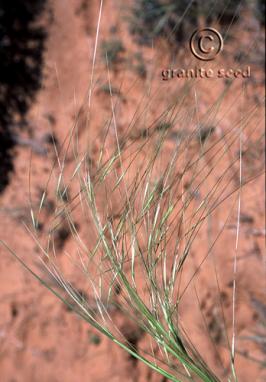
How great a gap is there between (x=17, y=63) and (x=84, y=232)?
755 millimetres

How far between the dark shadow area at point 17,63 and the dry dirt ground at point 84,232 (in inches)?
1.6

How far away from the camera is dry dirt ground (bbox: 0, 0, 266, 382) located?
2238 millimetres

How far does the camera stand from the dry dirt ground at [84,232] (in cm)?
224

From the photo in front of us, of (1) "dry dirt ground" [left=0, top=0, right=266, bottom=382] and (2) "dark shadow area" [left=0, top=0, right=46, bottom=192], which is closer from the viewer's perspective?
(1) "dry dirt ground" [left=0, top=0, right=266, bottom=382]

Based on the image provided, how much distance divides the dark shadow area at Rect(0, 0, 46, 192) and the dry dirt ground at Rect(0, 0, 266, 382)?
0.04 m

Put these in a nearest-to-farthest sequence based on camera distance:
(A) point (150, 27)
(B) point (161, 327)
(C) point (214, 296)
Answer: (B) point (161, 327)
(C) point (214, 296)
(A) point (150, 27)

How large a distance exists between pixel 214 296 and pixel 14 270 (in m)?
0.77

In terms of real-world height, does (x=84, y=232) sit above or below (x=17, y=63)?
below

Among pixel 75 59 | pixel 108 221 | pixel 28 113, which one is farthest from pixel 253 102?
pixel 108 221

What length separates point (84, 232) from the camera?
2.32 meters

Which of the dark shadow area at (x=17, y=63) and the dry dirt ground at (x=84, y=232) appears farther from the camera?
the dark shadow area at (x=17, y=63)

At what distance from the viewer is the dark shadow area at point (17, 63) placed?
2486mm

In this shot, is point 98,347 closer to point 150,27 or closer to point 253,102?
point 253,102

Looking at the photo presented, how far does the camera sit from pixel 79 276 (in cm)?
227
